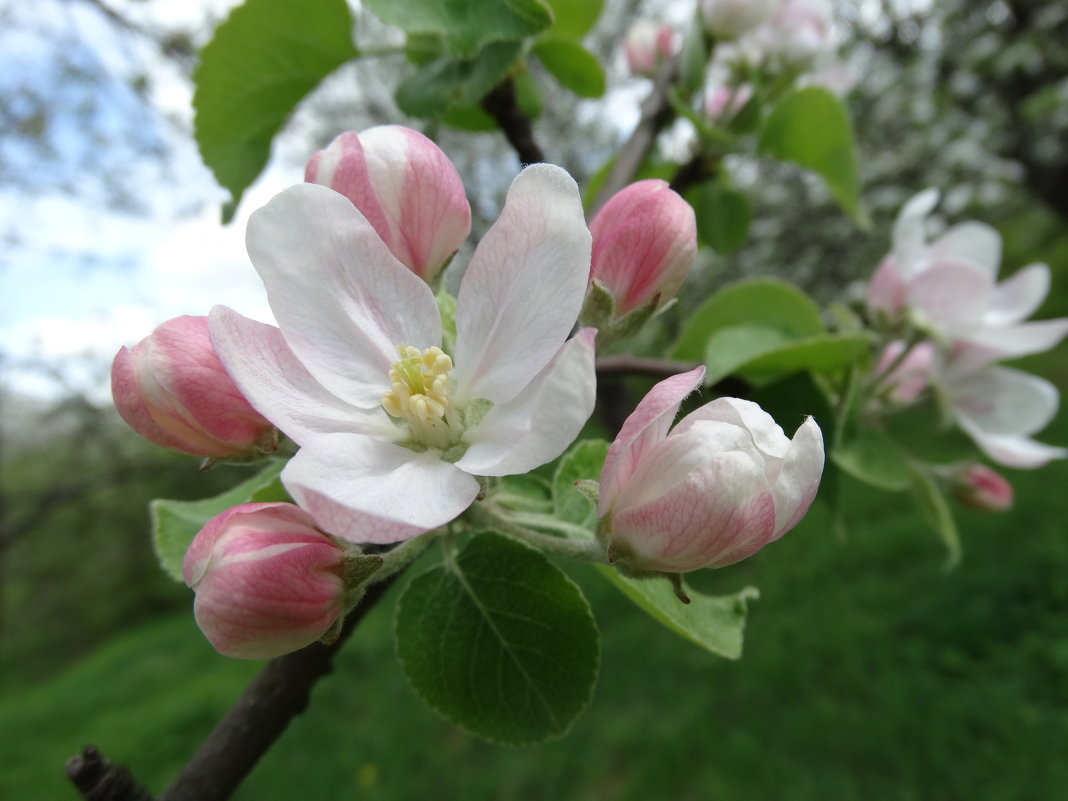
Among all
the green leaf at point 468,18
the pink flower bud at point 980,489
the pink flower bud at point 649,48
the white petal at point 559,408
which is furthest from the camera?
the pink flower bud at point 649,48

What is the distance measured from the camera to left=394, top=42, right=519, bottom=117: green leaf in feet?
2.84

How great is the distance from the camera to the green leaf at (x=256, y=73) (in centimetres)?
93

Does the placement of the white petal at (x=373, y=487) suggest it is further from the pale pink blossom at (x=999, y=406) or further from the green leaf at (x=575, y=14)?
the pale pink blossom at (x=999, y=406)

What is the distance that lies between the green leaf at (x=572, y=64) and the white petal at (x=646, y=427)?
30.2 inches

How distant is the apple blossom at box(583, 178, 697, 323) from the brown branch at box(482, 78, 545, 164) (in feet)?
1.53

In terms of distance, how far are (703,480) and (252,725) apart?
0.45m

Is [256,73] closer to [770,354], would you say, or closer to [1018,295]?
[770,354]

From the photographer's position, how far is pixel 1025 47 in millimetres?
4070

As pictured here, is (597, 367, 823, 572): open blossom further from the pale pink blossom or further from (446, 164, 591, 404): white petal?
the pale pink blossom

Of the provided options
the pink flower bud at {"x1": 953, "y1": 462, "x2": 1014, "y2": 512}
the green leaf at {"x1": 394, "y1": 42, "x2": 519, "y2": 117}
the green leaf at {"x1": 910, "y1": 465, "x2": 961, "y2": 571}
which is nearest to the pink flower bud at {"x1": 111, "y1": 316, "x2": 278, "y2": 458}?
the green leaf at {"x1": 394, "y1": 42, "x2": 519, "y2": 117}

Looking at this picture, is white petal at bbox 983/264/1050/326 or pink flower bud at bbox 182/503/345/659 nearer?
pink flower bud at bbox 182/503/345/659

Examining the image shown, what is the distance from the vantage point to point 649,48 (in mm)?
1547

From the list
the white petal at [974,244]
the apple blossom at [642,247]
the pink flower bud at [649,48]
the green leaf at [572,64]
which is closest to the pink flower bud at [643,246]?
the apple blossom at [642,247]

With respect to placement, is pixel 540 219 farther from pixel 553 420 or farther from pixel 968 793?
pixel 968 793
